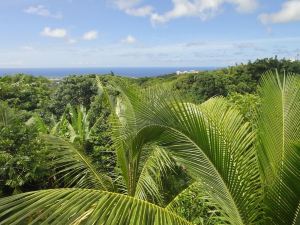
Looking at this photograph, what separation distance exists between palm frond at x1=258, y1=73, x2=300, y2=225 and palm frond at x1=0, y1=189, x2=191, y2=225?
1.30 meters

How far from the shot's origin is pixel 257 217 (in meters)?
4.08

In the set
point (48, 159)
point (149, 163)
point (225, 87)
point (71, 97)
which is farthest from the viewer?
point (225, 87)

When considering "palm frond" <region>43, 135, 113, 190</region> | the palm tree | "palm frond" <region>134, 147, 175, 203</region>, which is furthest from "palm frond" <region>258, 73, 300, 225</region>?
"palm frond" <region>43, 135, 113, 190</region>

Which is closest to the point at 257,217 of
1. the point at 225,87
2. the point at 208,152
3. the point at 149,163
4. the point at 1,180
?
the point at 208,152

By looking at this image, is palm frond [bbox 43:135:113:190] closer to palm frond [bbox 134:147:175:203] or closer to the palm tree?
palm frond [bbox 134:147:175:203]

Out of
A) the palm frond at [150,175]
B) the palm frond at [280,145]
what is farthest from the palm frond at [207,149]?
the palm frond at [150,175]

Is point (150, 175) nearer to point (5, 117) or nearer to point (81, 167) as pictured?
point (81, 167)

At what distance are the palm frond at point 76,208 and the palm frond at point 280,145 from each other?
130cm

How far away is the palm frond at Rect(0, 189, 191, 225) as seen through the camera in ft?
8.36

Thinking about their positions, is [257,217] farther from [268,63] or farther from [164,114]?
[268,63]

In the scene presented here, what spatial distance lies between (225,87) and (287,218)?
2558 centimetres

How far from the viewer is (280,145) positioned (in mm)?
4203

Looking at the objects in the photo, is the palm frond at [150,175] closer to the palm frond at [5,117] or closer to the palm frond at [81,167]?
the palm frond at [81,167]

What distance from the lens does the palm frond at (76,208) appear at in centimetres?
255
